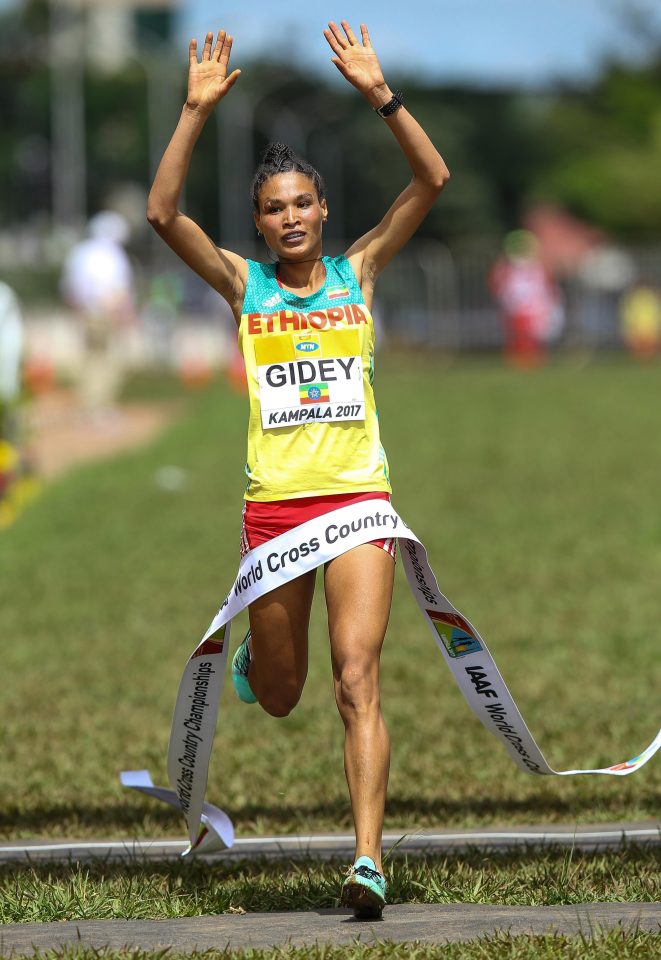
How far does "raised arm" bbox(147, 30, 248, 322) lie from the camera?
4992 millimetres

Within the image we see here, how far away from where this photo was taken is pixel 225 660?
5.12 m

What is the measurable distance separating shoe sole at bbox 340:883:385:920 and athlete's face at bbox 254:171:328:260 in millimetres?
1806

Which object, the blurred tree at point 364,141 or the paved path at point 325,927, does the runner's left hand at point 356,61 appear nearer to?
the paved path at point 325,927

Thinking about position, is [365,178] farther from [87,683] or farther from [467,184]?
[87,683]

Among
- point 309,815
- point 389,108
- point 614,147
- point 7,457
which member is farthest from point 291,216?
point 614,147

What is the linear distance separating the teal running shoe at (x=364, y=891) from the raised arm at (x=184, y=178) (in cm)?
166

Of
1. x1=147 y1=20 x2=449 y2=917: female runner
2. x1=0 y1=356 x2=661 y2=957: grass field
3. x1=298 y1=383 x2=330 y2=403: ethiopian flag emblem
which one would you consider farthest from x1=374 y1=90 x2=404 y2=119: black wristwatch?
x1=0 y1=356 x2=661 y2=957: grass field

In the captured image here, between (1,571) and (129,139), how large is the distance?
70364 mm

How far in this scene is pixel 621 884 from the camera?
4895 millimetres

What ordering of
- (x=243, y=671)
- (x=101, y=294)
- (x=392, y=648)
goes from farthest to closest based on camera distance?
(x=101, y=294) < (x=392, y=648) < (x=243, y=671)

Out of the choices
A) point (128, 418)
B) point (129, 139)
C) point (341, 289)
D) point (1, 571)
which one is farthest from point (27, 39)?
point (341, 289)

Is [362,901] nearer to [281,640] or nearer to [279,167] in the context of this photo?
[281,640]

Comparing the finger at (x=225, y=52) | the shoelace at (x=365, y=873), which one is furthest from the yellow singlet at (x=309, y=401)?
the shoelace at (x=365, y=873)

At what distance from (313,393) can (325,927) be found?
1.47m
